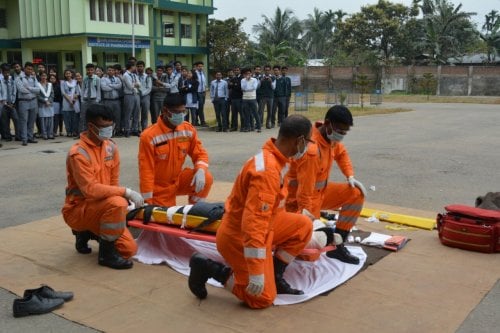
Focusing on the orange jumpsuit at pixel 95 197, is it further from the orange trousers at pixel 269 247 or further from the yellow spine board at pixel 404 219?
the yellow spine board at pixel 404 219

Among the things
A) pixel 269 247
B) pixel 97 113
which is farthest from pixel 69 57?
pixel 269 247

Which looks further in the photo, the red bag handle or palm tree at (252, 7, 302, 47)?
palm tree at (252, 7, 302, 47)

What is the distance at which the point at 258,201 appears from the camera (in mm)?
3650

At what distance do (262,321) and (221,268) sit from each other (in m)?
0.51

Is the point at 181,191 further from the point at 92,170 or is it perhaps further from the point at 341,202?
the point at 341,202

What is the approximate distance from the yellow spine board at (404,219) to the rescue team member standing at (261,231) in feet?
7.97

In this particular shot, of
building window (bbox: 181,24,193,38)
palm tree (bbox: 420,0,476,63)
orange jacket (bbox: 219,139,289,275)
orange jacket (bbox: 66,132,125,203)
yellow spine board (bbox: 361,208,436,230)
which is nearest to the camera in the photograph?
orange jacket (bbox: 219,139,289,275)

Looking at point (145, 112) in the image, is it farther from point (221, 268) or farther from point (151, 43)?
point (151, 43)

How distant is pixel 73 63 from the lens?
3741cm

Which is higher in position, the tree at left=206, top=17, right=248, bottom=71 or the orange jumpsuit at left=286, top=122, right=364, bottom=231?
the tree at left=206, top=17, right=248, bottom=71

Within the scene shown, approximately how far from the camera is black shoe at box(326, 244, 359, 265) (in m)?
4.93

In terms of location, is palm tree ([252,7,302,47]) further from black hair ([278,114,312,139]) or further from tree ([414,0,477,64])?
black hair ([278,114,312,139])

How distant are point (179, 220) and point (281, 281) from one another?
3.99 feet

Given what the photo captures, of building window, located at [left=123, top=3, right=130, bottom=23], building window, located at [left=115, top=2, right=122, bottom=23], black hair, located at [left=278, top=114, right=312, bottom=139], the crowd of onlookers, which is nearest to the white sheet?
black hair, located at [left=278, top=114, right=312, bottom=139]
